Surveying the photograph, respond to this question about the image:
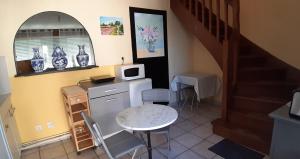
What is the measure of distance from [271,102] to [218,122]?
719 mm

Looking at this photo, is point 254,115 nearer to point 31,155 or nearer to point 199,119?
point 199,119

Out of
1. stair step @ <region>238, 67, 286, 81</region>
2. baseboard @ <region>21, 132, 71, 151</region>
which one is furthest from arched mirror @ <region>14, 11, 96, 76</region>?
stair step @ <region>238, 67, 286, 81</region>

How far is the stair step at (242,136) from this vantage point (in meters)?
2.08

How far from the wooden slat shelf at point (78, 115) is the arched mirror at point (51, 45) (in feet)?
1.34

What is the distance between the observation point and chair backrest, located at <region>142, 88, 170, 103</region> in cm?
230

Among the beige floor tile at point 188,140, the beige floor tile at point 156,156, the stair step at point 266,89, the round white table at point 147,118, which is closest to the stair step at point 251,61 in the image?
the stair step at point 266,89

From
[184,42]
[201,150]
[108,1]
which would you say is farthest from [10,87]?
[184,42]

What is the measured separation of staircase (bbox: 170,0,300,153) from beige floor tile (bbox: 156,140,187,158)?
623 millimetres

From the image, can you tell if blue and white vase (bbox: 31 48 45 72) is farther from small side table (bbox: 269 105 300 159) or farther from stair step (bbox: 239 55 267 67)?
stair step (bbox: 239 55 267 67)

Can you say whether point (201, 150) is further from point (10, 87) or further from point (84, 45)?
point (10, 87)

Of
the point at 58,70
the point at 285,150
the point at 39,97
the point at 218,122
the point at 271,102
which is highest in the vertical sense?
the point at 58,70

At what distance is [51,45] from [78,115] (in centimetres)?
104

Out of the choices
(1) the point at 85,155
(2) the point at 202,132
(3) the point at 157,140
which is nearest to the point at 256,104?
(2) the point at 202,132

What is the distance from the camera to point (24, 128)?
235 cm
